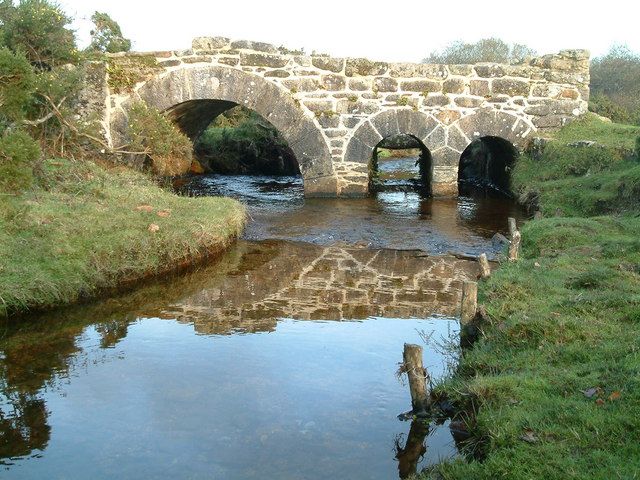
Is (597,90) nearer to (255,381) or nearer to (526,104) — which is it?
(526,104)

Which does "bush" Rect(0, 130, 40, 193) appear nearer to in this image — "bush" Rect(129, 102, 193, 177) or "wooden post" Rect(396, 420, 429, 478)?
"bush" Rect(129, 102, 193, 177)

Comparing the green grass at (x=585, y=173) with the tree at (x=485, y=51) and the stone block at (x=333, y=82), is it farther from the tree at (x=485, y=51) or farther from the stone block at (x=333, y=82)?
the tree at (x=485, y=51)

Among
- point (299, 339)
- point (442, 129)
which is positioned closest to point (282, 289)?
point (299, 339)

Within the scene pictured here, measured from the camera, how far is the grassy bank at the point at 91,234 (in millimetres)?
7523

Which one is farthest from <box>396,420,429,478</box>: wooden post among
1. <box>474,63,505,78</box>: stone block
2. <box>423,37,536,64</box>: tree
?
<box>423,37,536,64</box>: tree

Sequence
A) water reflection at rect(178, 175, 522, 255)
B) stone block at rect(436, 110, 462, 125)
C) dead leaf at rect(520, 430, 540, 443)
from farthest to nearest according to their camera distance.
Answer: stone block at rect(436, 110, 462, 125), water reflection at rect(178, 175, 522, 255), dead leaf at rect(520, 430, 540, 443)

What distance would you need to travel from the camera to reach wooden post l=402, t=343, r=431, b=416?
4.97 metres

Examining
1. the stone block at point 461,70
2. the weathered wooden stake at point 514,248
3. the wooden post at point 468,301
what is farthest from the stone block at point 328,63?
the wooden post at point 468,301

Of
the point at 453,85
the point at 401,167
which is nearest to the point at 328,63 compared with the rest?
the point at 453,85

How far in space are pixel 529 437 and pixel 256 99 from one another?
11039 millimetres

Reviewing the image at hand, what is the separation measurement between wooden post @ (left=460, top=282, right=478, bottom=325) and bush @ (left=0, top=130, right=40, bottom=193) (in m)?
5.61

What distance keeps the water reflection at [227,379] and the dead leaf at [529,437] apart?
707 mm

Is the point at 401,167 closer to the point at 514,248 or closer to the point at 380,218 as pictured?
the point at 380,218

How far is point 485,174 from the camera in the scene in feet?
59.1
